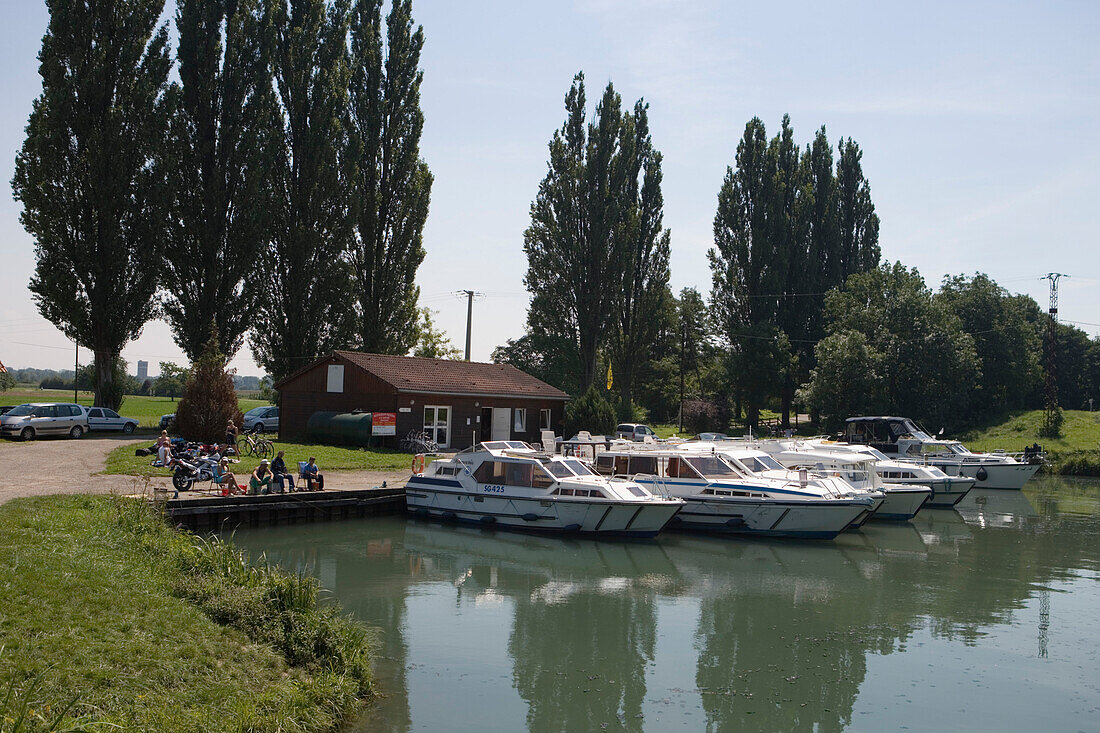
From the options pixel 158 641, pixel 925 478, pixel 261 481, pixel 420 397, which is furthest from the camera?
pixel 420 397

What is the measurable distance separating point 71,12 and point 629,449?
31.9 m

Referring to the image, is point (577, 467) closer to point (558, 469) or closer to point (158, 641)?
point (558, 469)

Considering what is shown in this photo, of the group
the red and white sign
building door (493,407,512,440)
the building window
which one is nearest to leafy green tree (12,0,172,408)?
the building window

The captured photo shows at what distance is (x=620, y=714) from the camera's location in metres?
10.5

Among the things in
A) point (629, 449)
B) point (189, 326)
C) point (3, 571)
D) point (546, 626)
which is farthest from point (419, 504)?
point (189, 326)

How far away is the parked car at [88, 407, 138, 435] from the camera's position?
36.2 metres

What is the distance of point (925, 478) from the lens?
31344 mm

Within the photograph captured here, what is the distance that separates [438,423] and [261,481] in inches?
592

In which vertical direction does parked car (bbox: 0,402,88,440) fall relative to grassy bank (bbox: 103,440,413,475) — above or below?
above

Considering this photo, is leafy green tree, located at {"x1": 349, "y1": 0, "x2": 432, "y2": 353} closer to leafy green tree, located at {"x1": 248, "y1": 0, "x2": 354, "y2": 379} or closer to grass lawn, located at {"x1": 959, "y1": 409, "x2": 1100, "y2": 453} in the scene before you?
leafy green tree, located at {"x1": 248, "y1": 0, "x2": 354, "y2": 379}

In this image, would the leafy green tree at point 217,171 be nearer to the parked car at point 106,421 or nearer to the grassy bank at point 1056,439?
the parked car at point 106,421

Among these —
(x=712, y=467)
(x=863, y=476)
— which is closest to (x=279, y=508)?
(x=712, y=467)

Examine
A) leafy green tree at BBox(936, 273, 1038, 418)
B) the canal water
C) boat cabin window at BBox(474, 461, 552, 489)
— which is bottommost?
the canal water

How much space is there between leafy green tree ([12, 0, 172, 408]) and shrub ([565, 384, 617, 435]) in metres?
20.8
